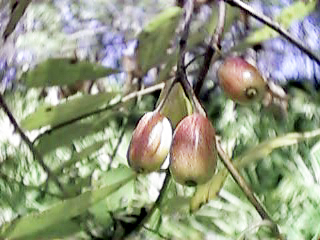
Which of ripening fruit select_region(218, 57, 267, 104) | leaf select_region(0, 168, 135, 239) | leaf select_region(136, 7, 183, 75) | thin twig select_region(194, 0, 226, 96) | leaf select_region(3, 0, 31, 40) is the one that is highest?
leaf select_region(3, 0, 31, 40)

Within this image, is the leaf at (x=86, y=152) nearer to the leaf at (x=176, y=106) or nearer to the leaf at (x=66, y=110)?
the leaf at (x=66, y=110)

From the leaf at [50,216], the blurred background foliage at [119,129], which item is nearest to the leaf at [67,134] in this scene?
the blurred background foliage at [119,129]

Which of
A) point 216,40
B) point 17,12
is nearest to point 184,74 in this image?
point 216,40

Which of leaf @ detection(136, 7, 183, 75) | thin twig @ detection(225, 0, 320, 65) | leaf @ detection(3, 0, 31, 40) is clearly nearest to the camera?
thin twig @ detection(225, 0, 320, 65)

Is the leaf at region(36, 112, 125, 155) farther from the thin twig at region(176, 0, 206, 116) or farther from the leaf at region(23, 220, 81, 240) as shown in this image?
the thin twig at region(176, 0, 206, 116)

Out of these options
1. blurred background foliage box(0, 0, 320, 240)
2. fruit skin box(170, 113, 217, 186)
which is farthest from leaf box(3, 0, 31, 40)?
fruit skin box(170, 113, 217, 186)

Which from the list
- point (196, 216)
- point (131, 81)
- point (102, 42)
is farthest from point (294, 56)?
point (131, 81)

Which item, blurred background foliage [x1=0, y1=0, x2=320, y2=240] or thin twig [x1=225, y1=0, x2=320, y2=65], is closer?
thin twig [x1=225, y1=0, x2=320, y2=65]
